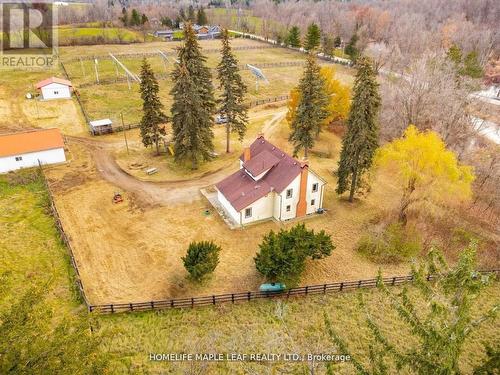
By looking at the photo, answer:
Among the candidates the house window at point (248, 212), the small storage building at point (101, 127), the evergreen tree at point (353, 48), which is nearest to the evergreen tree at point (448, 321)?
the house window at point (248, 212)

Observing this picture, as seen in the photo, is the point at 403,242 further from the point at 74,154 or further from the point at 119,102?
the point at 119,102

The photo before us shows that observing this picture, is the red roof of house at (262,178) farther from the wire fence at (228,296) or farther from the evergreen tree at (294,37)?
the evergreen tree at (294,37)

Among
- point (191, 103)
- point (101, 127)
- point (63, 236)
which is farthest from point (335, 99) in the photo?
point (63, 236)

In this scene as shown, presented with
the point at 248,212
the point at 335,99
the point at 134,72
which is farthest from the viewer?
the point at 134,72

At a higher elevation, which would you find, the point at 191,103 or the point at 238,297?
the point at 191,103

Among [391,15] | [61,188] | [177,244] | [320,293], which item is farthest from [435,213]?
[391,15]

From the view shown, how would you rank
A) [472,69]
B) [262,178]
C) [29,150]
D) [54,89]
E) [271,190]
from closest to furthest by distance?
[271,190], [262,178], [29,150], [54,89], [472,69]

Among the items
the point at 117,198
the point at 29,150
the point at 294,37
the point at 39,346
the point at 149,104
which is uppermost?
the point at 294,37

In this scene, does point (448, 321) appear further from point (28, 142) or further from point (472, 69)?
point (472, 69)
